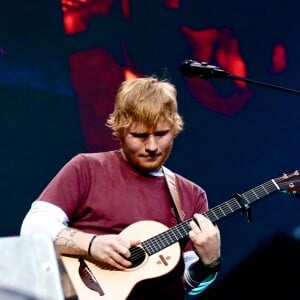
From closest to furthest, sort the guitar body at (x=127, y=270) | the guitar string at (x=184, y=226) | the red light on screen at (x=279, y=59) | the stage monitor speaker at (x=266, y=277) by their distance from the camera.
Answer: the guitar body at (x=127, y=270), the guitar string at (x=184, y=226), the stage monitor speaker at (x=266, y=277), the red light on screen at (x=279, y=59)

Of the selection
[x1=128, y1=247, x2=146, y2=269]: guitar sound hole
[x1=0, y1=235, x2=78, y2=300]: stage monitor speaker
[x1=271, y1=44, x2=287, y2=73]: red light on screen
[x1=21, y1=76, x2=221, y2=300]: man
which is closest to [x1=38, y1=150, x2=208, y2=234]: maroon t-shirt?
[x1=21, y1=76, x2=221, y2=300]: man

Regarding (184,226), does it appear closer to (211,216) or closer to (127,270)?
(211,216)

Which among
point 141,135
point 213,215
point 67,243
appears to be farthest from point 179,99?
point 67,243

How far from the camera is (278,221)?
2779mm

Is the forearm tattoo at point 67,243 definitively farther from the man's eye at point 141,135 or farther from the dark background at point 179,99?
the dark background at point 179,99

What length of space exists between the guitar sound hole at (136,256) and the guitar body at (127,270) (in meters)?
0.01

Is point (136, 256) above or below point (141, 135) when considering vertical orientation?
Answer: below

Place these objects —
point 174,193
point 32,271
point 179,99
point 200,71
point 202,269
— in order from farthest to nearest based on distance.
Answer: point 179,99 < point 174,193 < point 202,269 < point 200,71 < point 32,271

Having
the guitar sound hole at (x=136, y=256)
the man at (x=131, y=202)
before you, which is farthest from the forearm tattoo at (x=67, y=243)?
the guitar sound hole at (x=136, y=256)

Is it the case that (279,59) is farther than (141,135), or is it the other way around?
(279,59)

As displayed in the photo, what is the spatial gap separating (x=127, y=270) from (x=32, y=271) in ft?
4.03

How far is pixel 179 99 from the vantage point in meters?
2.71

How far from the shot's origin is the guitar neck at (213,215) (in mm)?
1941

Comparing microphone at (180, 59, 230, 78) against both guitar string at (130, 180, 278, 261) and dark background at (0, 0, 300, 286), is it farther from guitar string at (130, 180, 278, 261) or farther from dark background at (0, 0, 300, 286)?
dark background at (0, 0, 300, 286)
